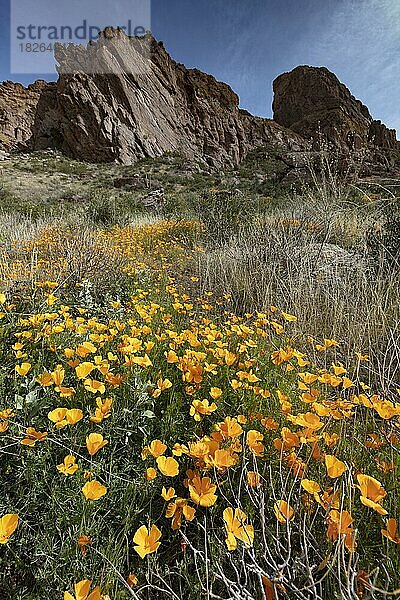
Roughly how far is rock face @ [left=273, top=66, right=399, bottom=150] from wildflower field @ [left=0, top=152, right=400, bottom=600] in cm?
5482

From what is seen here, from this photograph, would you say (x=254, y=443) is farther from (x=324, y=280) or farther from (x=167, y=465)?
(x=324, y=280)

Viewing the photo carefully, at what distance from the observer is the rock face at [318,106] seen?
49306 millimetres

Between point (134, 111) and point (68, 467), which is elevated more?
point (134, 111)

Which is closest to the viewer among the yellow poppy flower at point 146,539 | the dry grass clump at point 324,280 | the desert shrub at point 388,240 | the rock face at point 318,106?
the yellow poppy flower at point 146,539

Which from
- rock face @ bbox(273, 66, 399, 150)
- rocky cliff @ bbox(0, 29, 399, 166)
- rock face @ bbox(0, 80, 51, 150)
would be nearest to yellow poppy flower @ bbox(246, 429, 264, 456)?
rocky cliff @ bbox(0, 29, 399, 166)

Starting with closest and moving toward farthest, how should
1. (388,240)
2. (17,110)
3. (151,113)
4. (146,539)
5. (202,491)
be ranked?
(146,539), (202,491), (388,240), (151,113), (17,110)

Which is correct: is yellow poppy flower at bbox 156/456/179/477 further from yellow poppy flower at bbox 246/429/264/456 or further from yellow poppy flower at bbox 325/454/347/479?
yellow poppy flower at bbox 325/454/347/479

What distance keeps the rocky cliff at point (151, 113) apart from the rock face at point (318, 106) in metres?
0.19

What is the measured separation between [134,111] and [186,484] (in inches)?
1521

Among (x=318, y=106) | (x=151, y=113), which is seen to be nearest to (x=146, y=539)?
(x=151, y=113)

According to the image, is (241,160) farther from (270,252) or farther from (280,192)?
(270,252)

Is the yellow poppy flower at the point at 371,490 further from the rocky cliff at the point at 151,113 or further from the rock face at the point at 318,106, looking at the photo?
the rock face at the point at 318,106

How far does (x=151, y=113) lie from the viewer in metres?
35.2

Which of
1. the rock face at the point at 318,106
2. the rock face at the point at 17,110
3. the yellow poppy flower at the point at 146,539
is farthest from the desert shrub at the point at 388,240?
the rock face at the point at 17,110
